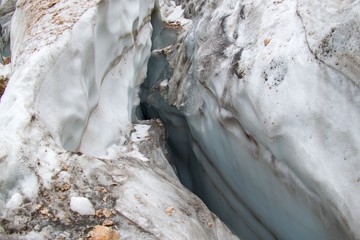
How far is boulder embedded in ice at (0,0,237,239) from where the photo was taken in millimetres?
1824

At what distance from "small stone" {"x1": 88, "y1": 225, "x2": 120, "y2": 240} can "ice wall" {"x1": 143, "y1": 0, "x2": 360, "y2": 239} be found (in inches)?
36.0

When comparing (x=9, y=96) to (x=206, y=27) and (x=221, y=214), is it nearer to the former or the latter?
(x=206, y=27)

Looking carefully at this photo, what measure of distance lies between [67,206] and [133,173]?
53 cm

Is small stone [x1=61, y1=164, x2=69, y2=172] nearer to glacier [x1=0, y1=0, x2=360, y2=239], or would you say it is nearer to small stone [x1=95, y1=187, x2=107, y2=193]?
glacier [x1=0, y1=0, x2=360, y2=239]

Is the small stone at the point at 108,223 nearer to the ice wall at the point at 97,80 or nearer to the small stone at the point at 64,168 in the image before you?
the small stone at the point at 64,168

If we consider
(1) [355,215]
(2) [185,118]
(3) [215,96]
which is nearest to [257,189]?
(3) [215,96]

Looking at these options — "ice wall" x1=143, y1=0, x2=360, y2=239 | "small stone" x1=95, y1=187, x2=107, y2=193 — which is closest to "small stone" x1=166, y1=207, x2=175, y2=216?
"small stone" x1=95, y1=187, x2=107, y2=193


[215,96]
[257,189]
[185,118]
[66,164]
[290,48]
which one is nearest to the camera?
[66,164]

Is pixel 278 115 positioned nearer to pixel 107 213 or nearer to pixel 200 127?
pixel 107 213

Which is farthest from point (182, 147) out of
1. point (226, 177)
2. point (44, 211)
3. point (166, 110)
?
point (44, 211)

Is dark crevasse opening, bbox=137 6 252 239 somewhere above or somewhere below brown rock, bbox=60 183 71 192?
below

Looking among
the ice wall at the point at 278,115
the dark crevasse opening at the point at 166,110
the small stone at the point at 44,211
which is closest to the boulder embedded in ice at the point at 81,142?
the small stone at the point at 44,211

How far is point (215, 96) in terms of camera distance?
280cm

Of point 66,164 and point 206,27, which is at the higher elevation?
point 206,27
